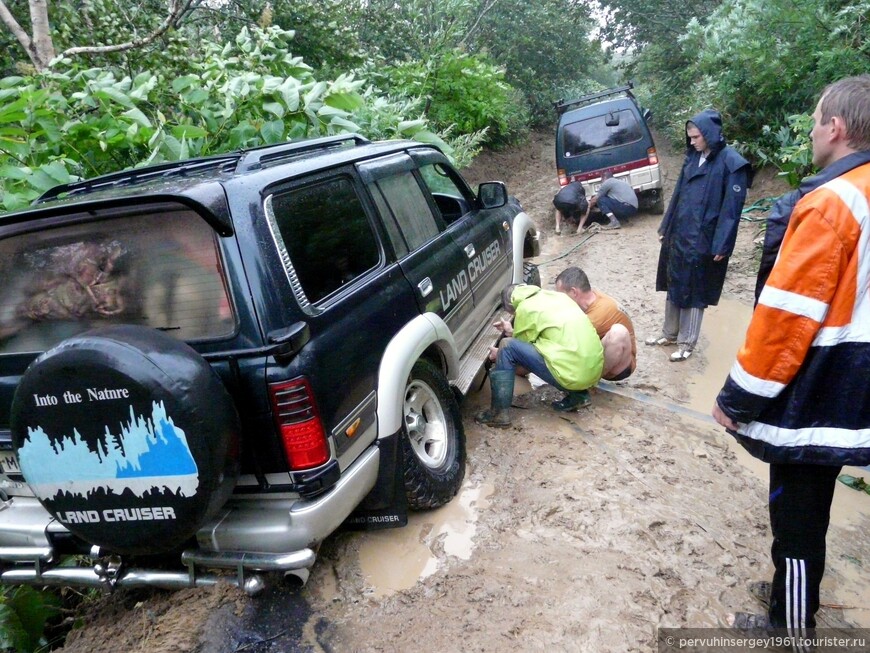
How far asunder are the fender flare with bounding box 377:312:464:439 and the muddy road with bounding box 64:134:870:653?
2.40 ft

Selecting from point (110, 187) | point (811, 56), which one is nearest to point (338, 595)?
point (110, 187)

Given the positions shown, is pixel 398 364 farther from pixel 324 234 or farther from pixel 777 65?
pixel 777 65

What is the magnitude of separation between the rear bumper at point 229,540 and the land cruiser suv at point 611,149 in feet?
29.3

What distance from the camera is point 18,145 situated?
4.61 metres

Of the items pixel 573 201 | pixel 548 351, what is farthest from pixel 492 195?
pixel 573 201

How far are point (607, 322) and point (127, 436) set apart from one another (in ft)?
10.8

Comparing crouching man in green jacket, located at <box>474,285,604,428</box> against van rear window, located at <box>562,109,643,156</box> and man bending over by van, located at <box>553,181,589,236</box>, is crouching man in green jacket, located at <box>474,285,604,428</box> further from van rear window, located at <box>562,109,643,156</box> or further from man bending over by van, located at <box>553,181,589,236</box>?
van rear window, located at <box>562,109,643,156</box>

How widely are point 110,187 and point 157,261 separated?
956 millimetres

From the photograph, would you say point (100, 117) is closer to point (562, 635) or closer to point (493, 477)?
point (493, 477)

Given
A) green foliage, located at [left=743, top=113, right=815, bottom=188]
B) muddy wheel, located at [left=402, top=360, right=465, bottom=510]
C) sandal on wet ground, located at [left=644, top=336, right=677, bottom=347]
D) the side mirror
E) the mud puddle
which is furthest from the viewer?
green foliage, located at [left=743, top=113, right=815, bottom=188]

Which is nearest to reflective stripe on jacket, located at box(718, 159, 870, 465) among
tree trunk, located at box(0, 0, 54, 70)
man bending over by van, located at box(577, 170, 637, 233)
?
tree trunk, located at box(0, 0, 54, 70)

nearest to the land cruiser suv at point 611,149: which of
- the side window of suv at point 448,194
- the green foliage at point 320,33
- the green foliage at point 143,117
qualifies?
the green foliage at point 320,33

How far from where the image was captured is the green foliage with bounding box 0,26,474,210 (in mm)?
4613

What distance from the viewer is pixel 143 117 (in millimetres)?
4863
